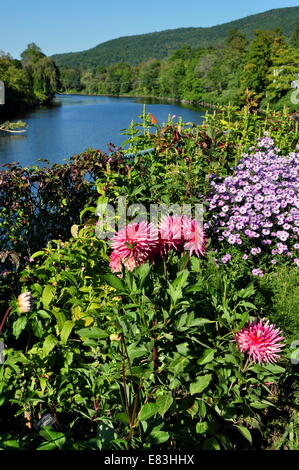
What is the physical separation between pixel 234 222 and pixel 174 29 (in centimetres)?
20172

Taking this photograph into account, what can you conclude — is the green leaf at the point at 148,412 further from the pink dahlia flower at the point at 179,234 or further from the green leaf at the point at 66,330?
the green leaf at the point at 66,330

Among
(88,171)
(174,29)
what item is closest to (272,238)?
(88,171)

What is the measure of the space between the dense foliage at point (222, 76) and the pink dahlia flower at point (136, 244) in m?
4.04

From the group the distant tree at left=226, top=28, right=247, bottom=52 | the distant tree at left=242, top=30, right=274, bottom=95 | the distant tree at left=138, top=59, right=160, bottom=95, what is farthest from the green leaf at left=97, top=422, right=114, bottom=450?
the distant tree at left=138, top=59, right=160, bottom=95

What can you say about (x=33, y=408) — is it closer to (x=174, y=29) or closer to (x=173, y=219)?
(x=173, y=219)

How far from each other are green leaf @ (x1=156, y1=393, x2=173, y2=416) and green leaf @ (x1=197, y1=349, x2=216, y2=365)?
18cm

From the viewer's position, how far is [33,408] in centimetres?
171

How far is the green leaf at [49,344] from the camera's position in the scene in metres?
1.68

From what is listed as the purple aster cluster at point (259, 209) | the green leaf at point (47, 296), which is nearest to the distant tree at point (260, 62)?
the purple aster cluster at point (259, 209)

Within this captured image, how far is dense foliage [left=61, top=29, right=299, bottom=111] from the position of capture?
3237 centimetres

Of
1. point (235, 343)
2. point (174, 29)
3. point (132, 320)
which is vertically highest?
point (174, 29)

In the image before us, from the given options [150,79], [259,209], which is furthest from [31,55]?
[259,209]

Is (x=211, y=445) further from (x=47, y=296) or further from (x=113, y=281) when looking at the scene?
(x=47, y=296)

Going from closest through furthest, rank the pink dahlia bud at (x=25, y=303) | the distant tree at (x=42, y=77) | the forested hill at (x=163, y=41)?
1. the pink dahlia bud at (x=25, y=303)
2. the distant tree at (x=42, y=77)
3. the forested hill at (x=163, y=41)
